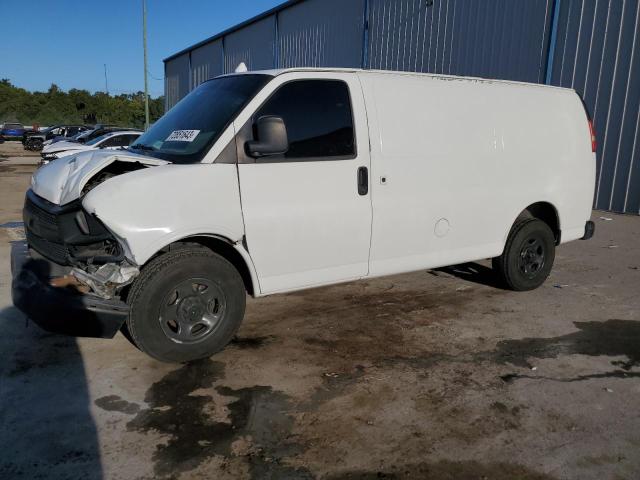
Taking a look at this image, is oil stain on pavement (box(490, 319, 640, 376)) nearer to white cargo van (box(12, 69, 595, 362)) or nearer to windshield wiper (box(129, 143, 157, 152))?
white cargo van (box(12, 69, 595, 362))

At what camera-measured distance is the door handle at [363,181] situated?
170 inches

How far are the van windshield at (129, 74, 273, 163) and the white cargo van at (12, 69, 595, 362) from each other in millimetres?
16

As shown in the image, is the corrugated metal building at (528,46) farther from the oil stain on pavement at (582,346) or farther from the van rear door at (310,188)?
the van rear door at (310,188)

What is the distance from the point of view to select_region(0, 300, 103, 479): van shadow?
2736 mm

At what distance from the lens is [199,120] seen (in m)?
4.20

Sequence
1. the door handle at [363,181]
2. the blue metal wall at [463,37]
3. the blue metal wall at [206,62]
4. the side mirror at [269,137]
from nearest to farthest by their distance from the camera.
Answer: the side mirror at [269,137] < the door handle at [363,181] < the blue metal wall at [463,37] < the blue metal wall at [206,62]

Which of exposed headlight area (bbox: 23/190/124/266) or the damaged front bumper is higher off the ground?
exposed headlight area (bbox: 23/190/124/266)

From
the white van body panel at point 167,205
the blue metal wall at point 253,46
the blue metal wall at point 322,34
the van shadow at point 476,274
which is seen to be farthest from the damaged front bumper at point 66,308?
the blue metal wall at point 253,46

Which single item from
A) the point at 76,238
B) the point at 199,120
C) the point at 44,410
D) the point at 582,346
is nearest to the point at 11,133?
the point at 199,120

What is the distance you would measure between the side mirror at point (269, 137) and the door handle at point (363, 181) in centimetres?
76

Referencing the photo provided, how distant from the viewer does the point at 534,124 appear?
5.49 m

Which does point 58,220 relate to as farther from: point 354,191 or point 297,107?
point 354,191

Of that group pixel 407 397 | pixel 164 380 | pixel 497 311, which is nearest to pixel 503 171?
pixel 497 311

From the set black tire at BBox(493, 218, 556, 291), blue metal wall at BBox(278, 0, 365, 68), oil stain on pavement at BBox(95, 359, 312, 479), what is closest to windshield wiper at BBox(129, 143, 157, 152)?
oil stain on pavement at BBox(95, 359, 312, 479)
